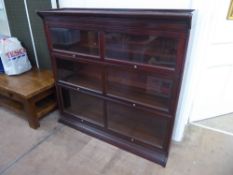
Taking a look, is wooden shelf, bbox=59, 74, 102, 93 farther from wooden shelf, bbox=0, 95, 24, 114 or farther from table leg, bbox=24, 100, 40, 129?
wooden shelf, bbox=0, 95, 24, 114

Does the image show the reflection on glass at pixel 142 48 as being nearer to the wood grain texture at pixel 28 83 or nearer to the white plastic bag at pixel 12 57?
the wood grain texture at pixel 28 83

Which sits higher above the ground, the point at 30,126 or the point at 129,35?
the point at 129,35

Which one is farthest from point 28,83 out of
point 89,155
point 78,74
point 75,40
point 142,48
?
point 142,48

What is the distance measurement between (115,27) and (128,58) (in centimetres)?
25

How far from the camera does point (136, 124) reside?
1786 mm

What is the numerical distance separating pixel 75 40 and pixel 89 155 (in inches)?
41.5

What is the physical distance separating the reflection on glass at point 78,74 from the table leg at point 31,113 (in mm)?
404

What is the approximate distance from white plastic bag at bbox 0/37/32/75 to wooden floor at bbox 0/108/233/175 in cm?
67

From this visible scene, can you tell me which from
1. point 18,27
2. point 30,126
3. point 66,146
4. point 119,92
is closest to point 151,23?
point 119,92

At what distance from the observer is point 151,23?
3.81ft

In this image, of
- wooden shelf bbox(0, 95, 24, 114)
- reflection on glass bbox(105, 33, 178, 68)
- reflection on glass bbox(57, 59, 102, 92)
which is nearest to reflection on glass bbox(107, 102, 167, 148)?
reflection on glass bbox(57, 59, 102, 92)

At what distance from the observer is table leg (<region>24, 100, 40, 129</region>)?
6.14ft

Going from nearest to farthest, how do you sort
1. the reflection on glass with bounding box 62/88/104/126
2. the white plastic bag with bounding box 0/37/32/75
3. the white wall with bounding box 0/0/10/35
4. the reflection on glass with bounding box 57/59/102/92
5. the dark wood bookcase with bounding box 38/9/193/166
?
the dark wood bookcase with bounding box 38/9/193/166 < the reflection on glass with bounding box 57/59/102/92 < the reflection on glass with bounding box 62/88/104/126 < the white plastic bag with bounding box 0/37/32/75 < the white wall with bounding box 0/0/10/35

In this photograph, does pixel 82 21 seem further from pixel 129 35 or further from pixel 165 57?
pixel 165 57
